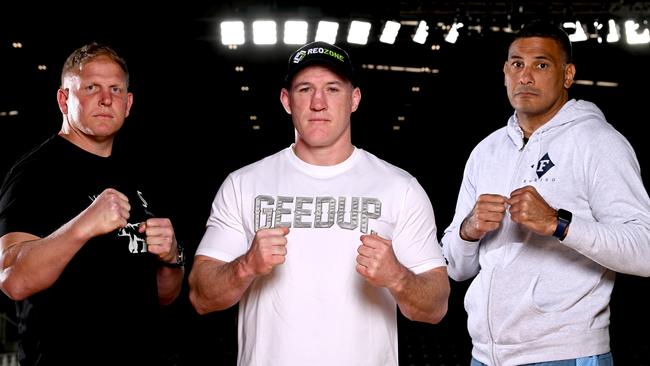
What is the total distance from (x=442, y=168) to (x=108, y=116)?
16.8m

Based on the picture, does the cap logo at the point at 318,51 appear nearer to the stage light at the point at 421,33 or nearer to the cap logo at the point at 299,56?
the cap logo at the point at 299,56

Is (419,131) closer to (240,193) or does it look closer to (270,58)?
(270,58)

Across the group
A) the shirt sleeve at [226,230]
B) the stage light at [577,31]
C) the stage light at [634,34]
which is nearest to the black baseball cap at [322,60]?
the shirt sleeve at [226,230]

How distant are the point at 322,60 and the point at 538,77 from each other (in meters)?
0.96

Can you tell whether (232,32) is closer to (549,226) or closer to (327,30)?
(327,30)

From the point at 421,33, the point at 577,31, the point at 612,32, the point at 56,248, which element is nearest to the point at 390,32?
the point at 421,33

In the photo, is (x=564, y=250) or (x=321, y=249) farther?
(x=564, y=250)

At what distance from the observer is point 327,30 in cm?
1024

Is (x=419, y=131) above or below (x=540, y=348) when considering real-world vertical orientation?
above

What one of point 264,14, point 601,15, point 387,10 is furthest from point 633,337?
point 264,14

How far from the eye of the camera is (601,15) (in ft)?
31.9

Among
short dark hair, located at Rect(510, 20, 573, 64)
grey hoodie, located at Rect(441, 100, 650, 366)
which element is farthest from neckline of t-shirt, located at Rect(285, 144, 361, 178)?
short dark hair, located at Rect(510, 20, 573, 64)

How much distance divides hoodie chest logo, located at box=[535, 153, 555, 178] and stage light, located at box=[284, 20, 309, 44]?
300 inches

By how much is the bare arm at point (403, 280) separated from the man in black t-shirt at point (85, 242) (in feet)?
2.28
